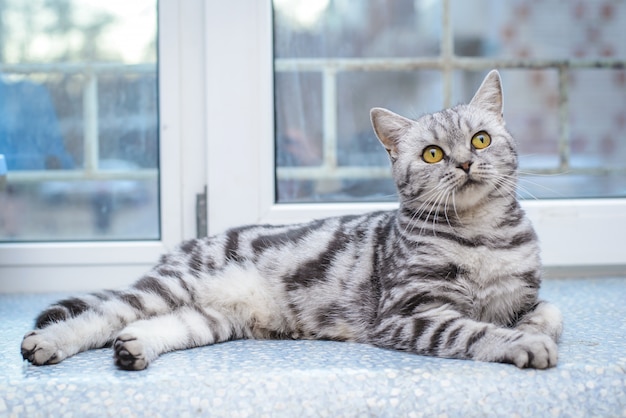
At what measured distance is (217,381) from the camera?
1091 millimetres

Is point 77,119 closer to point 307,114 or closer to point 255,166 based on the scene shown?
point 255,166

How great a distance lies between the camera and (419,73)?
201cm

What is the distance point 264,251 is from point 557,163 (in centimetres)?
115

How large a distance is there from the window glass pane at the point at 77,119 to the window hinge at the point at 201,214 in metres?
0.15

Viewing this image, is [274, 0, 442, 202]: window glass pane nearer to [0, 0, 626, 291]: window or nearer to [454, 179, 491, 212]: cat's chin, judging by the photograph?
[0, 0, 626, 291]: window

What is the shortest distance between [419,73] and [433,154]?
69cm

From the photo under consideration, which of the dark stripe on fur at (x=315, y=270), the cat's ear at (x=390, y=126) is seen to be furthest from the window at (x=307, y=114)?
the dark stripe on fur at (x=315, y=270)

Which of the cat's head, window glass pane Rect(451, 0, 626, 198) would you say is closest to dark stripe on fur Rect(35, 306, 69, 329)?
the cat's head

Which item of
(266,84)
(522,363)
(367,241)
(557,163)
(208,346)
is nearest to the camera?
(522,363)

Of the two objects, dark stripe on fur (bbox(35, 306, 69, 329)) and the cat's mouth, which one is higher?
the cat's mouth

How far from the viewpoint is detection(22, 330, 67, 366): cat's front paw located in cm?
117

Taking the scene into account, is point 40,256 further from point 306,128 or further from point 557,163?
point 557,163

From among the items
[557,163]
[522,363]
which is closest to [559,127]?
[557,163]

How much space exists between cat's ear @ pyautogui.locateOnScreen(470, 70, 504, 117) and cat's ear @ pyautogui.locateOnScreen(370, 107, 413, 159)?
6.1 inches
